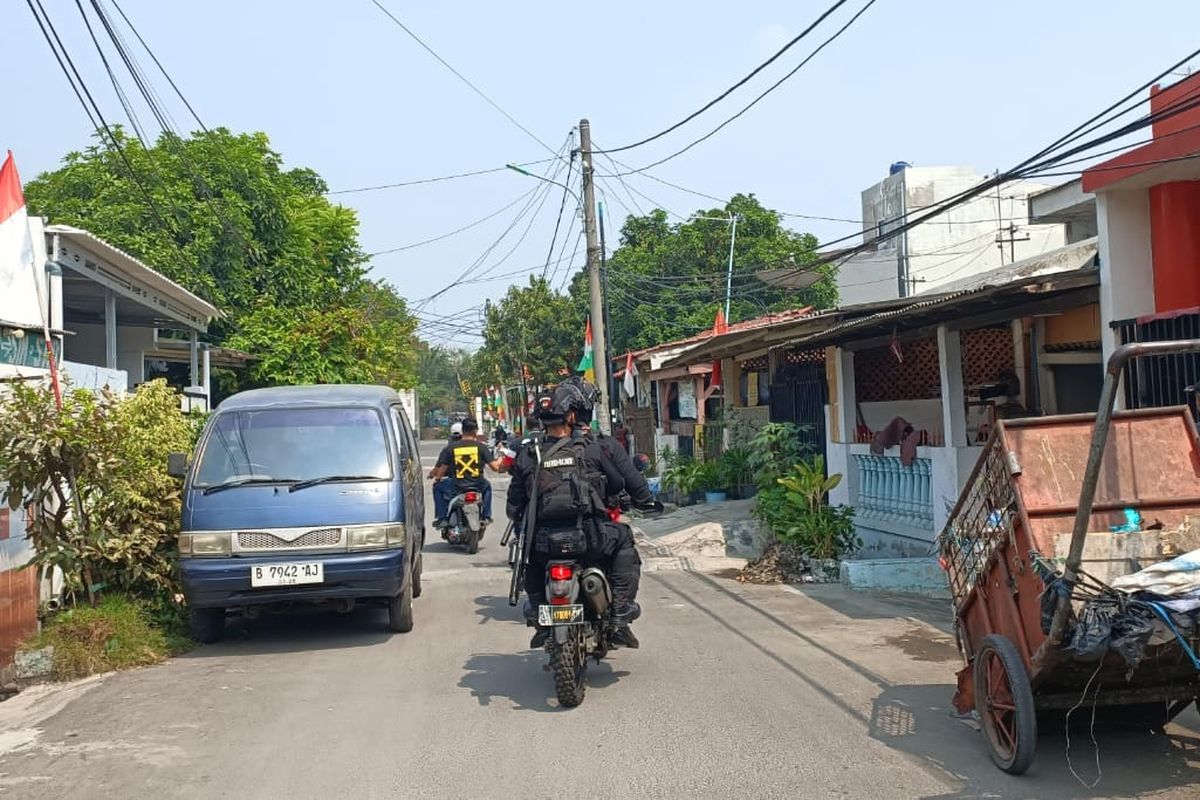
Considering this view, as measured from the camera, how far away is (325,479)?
8273 millimetres

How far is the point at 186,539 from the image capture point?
7.77m

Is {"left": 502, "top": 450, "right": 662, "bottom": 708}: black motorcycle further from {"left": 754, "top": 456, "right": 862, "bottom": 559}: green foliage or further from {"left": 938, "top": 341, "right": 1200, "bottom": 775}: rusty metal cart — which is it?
{"left": 754, "top": 456, "right": 862, "bottom": 559}: green foliage

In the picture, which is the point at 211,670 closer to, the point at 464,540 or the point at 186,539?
the point at 186,539

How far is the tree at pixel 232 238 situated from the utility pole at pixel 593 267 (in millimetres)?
7740

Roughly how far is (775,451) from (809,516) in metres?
2.18

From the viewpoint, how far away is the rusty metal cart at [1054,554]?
456cm

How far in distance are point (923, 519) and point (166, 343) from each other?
51.8ft

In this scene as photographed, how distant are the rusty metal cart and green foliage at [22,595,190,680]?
5.66 metres

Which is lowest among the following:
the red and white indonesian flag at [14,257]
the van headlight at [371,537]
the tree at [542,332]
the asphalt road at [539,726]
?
the asphalt road at [539,726]

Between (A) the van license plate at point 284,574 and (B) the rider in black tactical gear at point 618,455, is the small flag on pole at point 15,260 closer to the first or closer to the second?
(A) the van license plate at point 284,574

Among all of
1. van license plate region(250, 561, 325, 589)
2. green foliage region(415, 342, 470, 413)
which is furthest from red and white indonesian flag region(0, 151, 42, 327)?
green foliage region(415, 342, 470, 413)

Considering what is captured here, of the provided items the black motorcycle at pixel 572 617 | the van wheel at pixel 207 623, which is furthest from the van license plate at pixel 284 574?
the black motorcycle at pixel 572 617

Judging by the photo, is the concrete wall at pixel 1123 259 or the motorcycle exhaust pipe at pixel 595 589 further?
the concrete wall at pixel 1123 259

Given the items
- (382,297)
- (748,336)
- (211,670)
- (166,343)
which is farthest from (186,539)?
(382,297)
